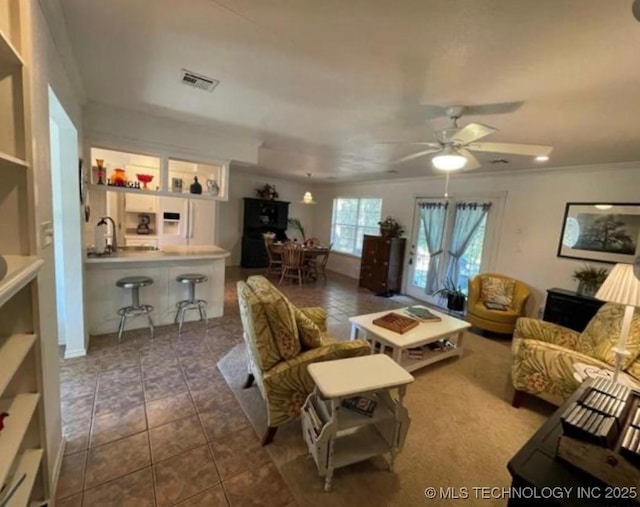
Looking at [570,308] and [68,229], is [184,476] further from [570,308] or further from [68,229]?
[570,308]

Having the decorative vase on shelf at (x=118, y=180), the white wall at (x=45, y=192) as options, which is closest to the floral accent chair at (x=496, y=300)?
the white wall at (x=45, y=192)

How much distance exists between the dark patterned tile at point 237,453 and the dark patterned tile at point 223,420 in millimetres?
48

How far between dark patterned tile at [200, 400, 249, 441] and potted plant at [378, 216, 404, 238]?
4590mm

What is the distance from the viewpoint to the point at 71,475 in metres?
1.62

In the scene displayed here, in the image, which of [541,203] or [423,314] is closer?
[423,314]

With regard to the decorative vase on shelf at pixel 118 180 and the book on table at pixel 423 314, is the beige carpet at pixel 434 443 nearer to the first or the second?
the book on table at pixel 423 314

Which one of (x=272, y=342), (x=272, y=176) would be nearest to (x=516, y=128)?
(x=272, y=342)

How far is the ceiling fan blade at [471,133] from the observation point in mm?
1935

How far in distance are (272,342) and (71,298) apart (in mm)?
2202

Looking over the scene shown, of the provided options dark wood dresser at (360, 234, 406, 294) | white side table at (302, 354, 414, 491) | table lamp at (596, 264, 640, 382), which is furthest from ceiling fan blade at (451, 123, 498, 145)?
dark wood dresser at (360, 234, 406, 294)

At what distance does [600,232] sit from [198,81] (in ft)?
15.4

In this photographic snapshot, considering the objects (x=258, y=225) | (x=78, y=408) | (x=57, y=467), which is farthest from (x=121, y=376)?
(x=258, y=225)

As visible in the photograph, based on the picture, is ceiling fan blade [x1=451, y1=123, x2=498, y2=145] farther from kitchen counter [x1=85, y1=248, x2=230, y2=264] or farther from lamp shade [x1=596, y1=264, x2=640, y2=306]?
kitchen counter [x1=85, y1=248, x2=230, y2=264]

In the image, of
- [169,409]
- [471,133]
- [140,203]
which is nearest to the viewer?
[471,133]
